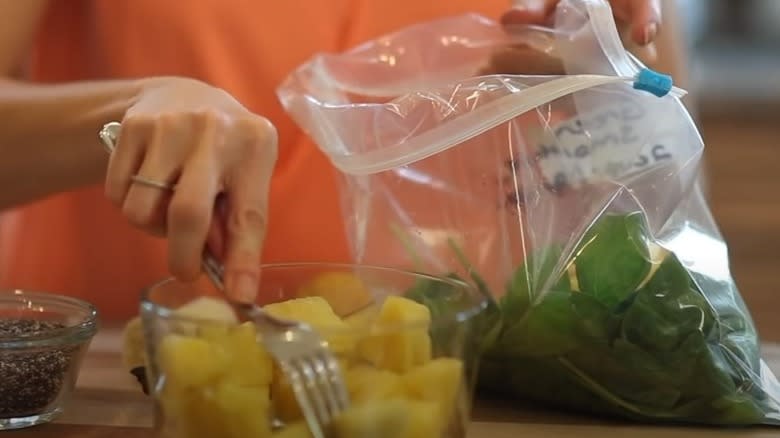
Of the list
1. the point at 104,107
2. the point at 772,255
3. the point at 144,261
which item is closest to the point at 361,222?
the point at 104,107

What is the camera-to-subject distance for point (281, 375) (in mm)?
530

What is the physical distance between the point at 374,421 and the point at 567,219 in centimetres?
28

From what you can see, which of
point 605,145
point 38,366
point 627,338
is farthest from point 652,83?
point 38,366

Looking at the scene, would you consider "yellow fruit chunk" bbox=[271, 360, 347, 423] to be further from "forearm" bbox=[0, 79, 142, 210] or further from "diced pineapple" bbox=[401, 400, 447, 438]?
"forearm" bbox=[0, 79, 142, 210]

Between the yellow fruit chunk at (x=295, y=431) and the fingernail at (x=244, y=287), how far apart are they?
70mm

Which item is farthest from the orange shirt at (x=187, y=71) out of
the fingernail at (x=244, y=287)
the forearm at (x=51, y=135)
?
the fingernail at (x=244, y=287)

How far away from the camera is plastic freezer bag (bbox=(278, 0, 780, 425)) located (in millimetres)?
702

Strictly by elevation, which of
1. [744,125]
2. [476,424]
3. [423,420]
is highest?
[423,420]

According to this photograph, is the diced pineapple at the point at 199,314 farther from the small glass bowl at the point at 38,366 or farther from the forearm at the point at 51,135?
the forearm at the point at 51,135

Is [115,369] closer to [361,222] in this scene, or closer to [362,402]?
[361,222]

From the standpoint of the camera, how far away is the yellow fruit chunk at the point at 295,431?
1.70ft

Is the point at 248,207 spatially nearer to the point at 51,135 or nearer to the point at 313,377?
the point at 313,377

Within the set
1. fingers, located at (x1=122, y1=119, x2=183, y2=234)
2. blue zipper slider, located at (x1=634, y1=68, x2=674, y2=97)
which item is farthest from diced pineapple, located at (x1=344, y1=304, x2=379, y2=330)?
blue zipper slider, located at (x1=634, y1=68, x2=674, y2=97)

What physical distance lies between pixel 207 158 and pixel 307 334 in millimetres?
126
